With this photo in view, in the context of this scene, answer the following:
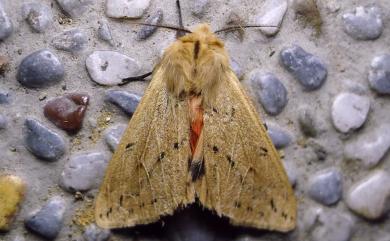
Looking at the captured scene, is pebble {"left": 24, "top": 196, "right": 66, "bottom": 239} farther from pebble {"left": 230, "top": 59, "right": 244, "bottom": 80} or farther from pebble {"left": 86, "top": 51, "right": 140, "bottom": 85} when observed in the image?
pebble {"left": 230, "top": 59, "right": 244, "bottom": 80}

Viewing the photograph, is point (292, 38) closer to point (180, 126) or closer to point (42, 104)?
point (180, 126)

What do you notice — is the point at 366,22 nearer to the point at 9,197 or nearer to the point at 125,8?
the point at 125,8

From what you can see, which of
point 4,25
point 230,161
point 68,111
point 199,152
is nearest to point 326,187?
point 230,161

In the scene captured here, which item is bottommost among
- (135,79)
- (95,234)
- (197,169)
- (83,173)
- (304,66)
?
(95,234)

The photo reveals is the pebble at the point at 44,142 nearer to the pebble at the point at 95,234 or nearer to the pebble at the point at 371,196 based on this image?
the pebble at the point at 95,234

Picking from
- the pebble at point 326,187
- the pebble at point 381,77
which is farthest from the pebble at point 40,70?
the pebble at point 381,77

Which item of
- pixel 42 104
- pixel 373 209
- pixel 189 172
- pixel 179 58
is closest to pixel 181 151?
pixel 189 172
